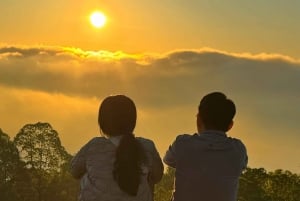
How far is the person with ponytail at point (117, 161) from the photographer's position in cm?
970

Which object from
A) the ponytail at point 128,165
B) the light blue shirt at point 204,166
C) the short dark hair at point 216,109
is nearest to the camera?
the ponytail at point 128,165


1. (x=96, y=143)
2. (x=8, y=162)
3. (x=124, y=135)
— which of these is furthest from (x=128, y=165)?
(x=8, y=162)

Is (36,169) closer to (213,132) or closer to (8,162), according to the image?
(8,162)

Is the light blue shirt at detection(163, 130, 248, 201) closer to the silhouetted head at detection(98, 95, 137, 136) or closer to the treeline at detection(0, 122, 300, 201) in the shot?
the silhouetted head at detection(98, 95, 137, 136)

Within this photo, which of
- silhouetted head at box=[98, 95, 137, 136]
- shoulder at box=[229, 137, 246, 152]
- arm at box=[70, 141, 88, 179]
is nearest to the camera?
silhouetted head at box=[98, 95, 137, 136]

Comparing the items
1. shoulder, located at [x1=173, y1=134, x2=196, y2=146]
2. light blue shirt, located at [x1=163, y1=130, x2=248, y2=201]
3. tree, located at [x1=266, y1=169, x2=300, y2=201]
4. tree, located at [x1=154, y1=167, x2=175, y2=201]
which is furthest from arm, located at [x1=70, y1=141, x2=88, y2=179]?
tree, located at [x1=266, y1=169, x2=300, y2=201]

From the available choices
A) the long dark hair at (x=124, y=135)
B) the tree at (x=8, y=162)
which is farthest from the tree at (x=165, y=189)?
the long dark hair at (x=124, y=135)

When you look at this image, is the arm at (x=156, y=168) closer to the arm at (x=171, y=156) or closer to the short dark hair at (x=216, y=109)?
the arm at (x=171, y=156)

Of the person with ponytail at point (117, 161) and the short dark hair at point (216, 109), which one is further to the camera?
the short dark hair at point (216, 109)

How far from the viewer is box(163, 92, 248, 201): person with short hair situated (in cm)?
1002

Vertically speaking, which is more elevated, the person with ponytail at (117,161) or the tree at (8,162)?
the tree at (8,162)

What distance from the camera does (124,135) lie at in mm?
9820

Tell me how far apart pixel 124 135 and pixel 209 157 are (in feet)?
3.47

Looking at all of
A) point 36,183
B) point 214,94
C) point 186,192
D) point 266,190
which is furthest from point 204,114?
point 36,183
